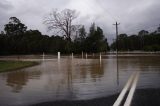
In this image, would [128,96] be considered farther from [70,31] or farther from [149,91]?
[70,31]

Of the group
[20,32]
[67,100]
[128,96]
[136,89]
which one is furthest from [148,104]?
[20,32]

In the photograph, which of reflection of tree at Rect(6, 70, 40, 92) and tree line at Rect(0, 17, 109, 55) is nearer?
reflection of tree at Rect(6, 70, 40, 92)

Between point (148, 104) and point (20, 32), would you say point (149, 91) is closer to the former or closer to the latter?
point (148, 104)

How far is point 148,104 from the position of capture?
9469 millimetres

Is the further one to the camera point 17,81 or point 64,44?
point 64,44

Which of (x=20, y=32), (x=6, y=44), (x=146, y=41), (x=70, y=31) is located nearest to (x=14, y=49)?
(x=6, y=44)

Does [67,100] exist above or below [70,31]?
below

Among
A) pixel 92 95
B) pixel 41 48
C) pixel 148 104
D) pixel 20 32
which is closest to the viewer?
pixel 148 104

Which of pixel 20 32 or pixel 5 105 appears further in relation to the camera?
pixel 20 32

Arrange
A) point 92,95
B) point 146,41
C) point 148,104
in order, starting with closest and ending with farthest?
point 148,104 → point 92,95 → point 146,41

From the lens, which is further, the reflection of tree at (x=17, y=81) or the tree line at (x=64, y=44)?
the tree line at (x=64, y=44)

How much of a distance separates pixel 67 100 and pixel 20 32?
423 ft

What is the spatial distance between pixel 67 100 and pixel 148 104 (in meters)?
2.28

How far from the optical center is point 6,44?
3546 inches
